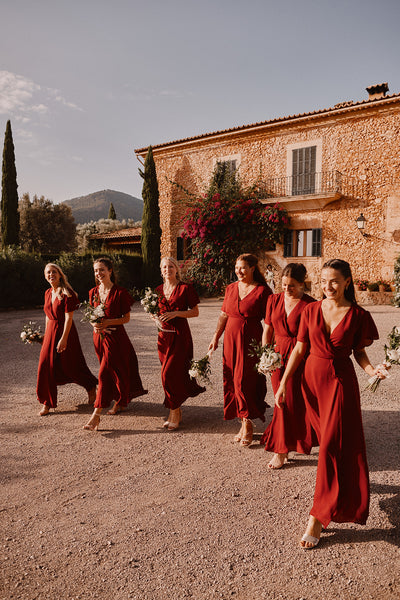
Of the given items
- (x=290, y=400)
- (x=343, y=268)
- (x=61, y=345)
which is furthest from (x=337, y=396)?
(x=61, y=345)

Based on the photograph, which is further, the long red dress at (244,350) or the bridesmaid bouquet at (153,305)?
the bridesmaid bouquet at (153,305)

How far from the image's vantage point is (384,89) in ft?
59.4

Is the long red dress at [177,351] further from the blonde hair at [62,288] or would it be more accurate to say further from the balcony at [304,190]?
the balcony at [304,190]

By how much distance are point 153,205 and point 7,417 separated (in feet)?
59.5

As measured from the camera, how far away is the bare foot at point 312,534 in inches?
104

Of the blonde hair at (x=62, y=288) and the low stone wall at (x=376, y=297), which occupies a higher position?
the blonde hair at (x=62, y=288)

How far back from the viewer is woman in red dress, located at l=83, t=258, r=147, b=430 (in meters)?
4.83

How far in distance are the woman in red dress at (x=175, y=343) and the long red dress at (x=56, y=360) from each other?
4.17ft

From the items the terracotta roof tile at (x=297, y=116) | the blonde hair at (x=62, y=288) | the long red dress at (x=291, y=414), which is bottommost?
the long red dress at (x=291, y=414)

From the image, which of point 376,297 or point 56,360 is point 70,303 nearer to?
point 56,360

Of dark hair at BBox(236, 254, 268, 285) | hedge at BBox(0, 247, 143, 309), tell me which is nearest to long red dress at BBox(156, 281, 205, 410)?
dark hair at BBox(236, 254, 268, 285)

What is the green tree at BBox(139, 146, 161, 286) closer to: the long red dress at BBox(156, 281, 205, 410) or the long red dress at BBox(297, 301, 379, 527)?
the long red dress at BBox(156, 281, 205, 410)

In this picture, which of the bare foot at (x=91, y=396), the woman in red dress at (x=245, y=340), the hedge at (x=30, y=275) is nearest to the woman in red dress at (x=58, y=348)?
the bare foot at (x=91, y=396)

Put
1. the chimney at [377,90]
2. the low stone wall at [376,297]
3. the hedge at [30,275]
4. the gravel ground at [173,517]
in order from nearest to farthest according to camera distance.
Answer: the gravel ground at [173,517] < the hedge at [30,275] < the low stone wall at [376,297] < the chimney at [377,90]
